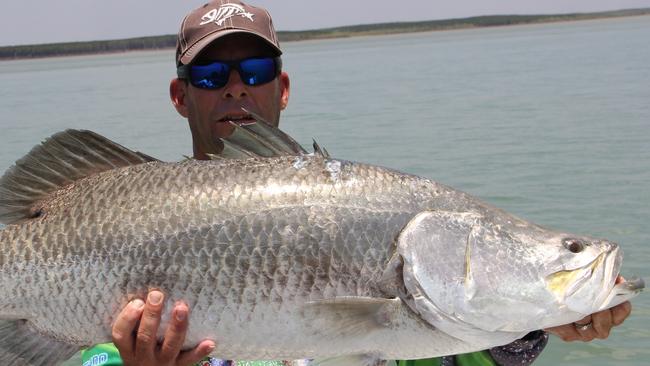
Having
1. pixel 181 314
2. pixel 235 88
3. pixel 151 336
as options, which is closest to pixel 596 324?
pixel 181 314

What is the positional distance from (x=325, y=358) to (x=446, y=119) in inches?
801

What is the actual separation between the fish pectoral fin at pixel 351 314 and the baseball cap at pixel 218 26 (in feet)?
6.02

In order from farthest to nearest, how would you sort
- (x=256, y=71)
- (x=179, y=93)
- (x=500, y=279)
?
(x=179, y=93) → (x=256, y=71) → (x=500, y=279)

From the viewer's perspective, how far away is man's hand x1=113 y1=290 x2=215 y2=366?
2.72 m

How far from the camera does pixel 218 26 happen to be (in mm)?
4023

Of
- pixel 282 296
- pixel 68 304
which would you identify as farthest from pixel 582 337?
pixel 68 304

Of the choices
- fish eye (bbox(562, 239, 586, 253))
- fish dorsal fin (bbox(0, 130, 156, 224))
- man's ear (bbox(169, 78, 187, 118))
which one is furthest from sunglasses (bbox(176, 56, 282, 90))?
fish eye (bbox(562, 239, 586, 253))

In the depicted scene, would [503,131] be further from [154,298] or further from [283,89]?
[154,298]

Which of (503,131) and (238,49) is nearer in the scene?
(238,49)

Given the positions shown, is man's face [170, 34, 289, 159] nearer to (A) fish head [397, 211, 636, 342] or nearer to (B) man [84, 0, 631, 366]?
(B) man [84, 0, 631, 366]

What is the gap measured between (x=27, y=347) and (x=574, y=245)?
6.48 feet

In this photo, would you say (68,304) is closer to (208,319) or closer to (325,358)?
(208,319)

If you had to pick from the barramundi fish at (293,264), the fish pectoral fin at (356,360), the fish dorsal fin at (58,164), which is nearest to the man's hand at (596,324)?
the barramundi fish at (293,264)

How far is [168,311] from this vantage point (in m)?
2.76
